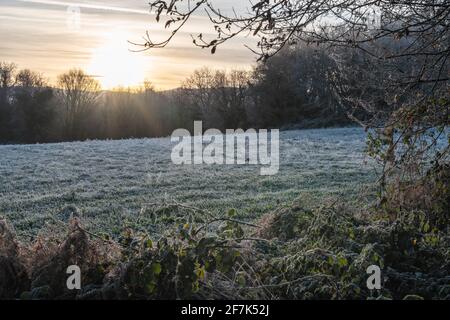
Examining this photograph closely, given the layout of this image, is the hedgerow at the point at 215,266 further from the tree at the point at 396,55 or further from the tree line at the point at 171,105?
the tree line at the point at 171,105

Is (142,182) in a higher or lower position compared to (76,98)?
lower

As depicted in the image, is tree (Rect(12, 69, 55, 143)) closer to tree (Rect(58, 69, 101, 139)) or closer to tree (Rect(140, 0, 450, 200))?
tree (Rect(58, 69, 101, 139))

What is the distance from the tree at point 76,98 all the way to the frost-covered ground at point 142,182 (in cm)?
3164

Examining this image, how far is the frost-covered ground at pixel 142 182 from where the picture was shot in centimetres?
1152

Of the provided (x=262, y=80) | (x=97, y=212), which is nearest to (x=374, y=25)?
(x=97, y=212)

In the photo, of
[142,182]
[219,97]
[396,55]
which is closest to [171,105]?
[219,97]

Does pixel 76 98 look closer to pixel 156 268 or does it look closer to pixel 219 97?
pixel 219 97

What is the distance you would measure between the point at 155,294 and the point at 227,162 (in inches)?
638

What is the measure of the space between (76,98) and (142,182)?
163 ft

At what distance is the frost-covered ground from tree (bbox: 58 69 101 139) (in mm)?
31643

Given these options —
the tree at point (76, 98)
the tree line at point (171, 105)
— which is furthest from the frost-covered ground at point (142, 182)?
the tree at point (76, 98)

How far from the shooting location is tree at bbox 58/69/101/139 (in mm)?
55688

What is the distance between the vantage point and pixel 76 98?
62.4m

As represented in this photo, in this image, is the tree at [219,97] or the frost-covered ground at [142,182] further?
the tree at [219,97]
